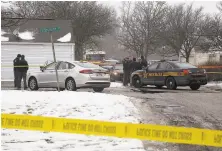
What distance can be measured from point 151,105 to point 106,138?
4.70 m

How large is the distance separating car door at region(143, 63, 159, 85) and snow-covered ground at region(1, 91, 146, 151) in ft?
24.4

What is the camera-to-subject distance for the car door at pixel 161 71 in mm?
18688

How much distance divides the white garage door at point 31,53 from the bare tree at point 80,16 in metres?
19.4

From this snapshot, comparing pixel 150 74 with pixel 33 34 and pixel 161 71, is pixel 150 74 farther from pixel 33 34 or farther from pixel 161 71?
pixel 33 34

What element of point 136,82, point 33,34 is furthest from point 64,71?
point 33,34

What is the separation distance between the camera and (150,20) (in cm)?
4175

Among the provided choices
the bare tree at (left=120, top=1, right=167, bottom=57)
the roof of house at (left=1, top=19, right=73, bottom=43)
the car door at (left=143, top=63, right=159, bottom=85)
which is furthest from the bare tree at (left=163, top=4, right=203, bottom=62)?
the car door at (left=143, top=63, right=159, bottom=85)

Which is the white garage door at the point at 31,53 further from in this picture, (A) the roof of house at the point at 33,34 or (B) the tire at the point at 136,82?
(B) the tire at the point at 136,82

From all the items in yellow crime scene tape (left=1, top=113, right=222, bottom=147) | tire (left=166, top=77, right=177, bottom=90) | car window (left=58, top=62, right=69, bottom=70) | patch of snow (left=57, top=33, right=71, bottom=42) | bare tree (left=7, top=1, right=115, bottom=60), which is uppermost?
bare tree (left=7, top=1, right=115, bottom=60)

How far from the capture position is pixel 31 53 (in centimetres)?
2855

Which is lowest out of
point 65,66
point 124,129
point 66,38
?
point 124,129

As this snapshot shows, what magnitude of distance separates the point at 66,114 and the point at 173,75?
32.2ft

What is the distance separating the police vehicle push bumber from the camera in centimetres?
1772

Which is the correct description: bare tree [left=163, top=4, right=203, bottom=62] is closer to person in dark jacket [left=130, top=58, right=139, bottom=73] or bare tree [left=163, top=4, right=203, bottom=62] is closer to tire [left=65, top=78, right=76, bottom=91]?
person in dark jacket [left=130, top=58, right=139, bottom=73]
